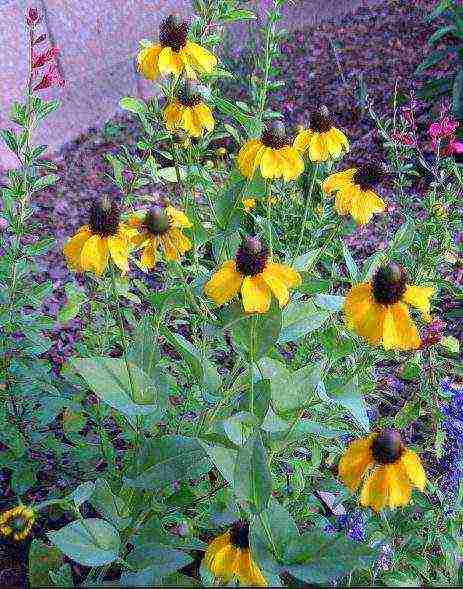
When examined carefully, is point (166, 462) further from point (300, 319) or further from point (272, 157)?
point (272, 157)

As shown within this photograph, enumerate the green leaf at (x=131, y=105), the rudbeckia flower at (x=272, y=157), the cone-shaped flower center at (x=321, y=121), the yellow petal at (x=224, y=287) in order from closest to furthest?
the yellow petal at (x=224, y=287), the rudbeckia flower at (x=272, y=157), the cone-shaped flower center at (x=321, y=121), the green leaf at (x=131, y=105)

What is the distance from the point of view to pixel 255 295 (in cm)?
104

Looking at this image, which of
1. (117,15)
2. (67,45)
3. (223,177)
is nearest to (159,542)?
(223,177)

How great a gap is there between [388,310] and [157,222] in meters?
0.39

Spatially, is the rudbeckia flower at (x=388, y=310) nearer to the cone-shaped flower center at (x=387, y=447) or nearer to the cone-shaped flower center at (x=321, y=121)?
the cone-shaped flower center at (x=387, y=447)

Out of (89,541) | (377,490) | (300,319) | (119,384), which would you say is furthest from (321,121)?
(89,541)

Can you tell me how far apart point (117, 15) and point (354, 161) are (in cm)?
130

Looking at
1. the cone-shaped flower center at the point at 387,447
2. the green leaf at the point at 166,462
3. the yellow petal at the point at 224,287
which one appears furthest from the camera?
the green leaf at the point at 166,462

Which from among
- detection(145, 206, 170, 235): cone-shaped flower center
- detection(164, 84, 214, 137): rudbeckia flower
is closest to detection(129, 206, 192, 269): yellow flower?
detection(145, 206, 170, 235): cone-shaped flower center

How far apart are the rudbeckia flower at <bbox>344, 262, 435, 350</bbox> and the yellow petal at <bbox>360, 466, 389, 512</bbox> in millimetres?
174

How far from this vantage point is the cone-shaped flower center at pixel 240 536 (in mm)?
1004

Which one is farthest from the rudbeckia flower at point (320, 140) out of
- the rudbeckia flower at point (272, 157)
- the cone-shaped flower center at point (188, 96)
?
the cone-shaped flower center at point (188, 96)

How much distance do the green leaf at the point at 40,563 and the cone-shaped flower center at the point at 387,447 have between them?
24.6 inches

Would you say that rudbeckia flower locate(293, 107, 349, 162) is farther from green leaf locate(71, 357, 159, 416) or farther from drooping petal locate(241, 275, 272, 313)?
green leaf locate(71, 357, 159, 416)
